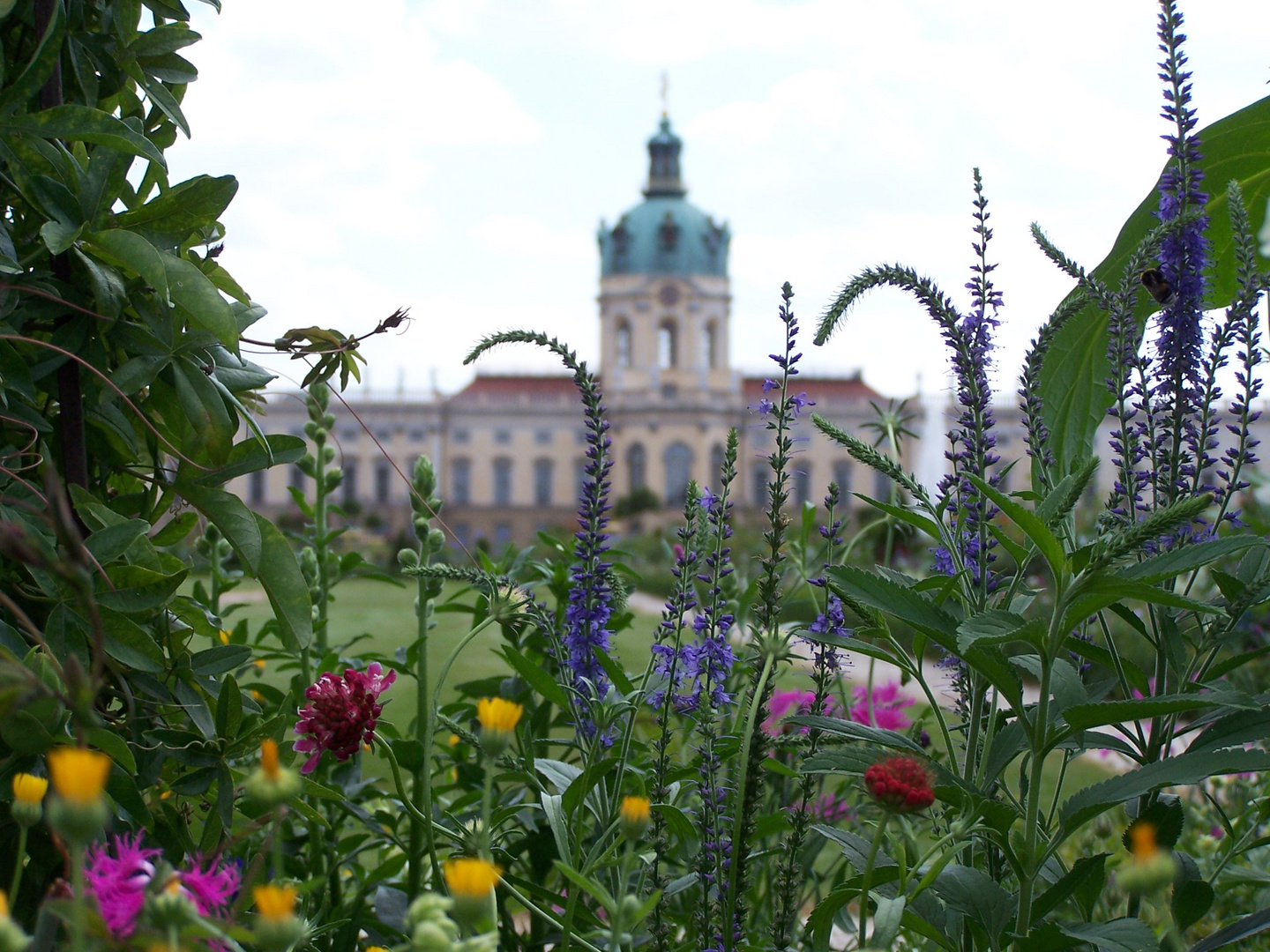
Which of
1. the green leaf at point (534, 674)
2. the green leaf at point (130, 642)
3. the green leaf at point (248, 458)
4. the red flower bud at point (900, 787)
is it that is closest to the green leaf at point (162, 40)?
the green leaf at point (248, 458)

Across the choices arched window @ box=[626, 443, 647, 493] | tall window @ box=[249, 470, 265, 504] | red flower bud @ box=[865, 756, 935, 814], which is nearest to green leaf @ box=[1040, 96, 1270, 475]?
red flower bud @ box=[865, 756, 935, 814]

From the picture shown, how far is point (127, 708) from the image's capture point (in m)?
0.84

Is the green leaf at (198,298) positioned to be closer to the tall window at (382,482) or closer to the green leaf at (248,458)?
the green leaf at (248,458)

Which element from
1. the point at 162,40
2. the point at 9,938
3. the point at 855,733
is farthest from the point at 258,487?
the point at 9,938

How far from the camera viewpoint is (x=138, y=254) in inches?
31.5

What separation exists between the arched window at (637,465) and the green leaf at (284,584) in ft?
111

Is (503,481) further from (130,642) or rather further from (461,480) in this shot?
(130,642)

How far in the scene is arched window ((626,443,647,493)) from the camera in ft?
116

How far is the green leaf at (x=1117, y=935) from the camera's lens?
712mm

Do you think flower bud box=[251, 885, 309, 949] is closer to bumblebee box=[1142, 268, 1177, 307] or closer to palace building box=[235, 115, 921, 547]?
bumblebee box=[1142, 268, 1177, 307]

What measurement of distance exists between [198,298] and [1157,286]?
31.9 inches

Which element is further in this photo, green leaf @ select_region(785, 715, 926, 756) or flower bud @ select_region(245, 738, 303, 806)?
green leaf @ select_region(785, 715, 926, 756)

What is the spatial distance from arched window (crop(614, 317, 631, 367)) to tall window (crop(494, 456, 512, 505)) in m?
5.48

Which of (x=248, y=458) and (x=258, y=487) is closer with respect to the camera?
(x=248, y=458)
